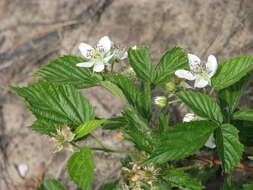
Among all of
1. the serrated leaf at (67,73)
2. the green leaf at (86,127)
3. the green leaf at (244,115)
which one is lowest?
the green leaf at (244,115)

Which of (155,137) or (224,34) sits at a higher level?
(224,34)

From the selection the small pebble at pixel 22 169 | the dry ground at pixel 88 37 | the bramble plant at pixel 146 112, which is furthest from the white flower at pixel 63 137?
the small pebble at pixel 22 169

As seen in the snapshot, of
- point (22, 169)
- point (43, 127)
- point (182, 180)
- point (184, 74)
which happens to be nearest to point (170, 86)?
point (184, 74)

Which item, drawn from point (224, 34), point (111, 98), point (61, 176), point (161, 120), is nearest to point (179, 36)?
point (224, 34)

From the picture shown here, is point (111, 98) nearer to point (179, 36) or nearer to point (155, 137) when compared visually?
point (179, 36)

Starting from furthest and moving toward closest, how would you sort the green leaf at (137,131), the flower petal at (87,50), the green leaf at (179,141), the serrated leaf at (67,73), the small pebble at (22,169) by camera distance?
the small pebble at (22,169) → the flower petal at (87,50) → the serrated leaf at (67,73) → the green leaf at (137,131) → the green leaf at (179,141)

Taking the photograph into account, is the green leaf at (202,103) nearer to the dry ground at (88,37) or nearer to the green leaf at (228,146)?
the green leaf at (228,146)
